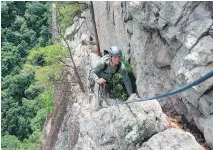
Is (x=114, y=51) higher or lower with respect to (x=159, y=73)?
higher

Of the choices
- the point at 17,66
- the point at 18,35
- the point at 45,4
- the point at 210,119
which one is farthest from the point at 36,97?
the point at 210,119

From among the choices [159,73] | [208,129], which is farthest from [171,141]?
[159,73]

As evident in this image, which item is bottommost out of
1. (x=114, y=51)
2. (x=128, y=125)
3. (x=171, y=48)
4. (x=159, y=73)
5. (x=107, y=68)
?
(x=128, y=125)

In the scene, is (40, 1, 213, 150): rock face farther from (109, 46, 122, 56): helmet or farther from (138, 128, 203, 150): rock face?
(109, 46, 122, 56): helmet

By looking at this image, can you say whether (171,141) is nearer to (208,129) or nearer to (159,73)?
(208,129)

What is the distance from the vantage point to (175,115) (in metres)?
10.7

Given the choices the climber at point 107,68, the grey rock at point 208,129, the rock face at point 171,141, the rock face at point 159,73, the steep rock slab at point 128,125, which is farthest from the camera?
the steep rock slab at point 128,125

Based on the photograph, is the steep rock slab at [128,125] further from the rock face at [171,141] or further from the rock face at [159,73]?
the rock face at [171,141]

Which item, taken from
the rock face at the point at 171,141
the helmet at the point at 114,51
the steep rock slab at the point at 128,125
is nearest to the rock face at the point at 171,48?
the rock face at the point at 171,141

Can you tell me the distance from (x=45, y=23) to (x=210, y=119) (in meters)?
29.3

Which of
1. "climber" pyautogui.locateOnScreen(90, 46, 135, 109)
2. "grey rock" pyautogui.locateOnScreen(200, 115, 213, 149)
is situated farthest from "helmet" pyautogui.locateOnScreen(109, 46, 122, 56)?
"grey rock" pyautogui.locateOnScreen(200, 115, 213, 149)

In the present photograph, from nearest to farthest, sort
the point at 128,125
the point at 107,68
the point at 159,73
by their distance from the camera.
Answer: the point at 107,68, the point at 128,125, the point at 159,73

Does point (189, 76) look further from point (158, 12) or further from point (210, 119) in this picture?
point (158, 12)

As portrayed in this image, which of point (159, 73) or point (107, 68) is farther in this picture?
point (159, 73)
